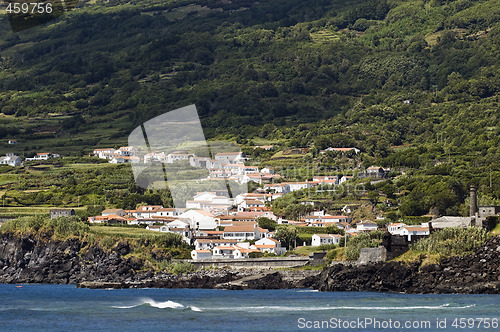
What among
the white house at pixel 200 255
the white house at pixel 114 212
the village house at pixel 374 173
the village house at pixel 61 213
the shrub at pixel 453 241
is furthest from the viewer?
the village house at pixel 374 173

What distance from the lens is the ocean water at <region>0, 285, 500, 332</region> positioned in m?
35.8

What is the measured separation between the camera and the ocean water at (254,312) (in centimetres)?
3575

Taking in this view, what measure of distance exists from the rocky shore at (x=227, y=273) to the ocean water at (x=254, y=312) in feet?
5.35

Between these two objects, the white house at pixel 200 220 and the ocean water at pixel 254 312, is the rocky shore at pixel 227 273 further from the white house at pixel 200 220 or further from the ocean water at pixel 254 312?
the white house at pixel 200 220

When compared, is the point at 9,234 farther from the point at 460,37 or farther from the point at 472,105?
the point at 460,37

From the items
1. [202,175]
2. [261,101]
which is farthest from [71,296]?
[261,101]

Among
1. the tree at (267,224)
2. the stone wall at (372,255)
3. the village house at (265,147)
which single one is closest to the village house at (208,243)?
the tree at (267,224)

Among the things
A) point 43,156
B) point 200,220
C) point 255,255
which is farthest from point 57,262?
point 43,156

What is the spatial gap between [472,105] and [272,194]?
125 ft

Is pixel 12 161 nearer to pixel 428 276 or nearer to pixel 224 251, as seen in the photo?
pixel 224 251

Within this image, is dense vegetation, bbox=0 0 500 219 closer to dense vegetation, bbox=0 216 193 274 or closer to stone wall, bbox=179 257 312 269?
dense vegetation, bbox=0 216 193 274

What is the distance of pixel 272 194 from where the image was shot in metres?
88.2

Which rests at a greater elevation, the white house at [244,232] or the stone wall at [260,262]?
the white house at [244,232]

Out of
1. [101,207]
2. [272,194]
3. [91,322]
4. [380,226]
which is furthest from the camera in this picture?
[272,194]
